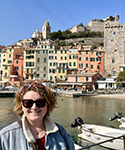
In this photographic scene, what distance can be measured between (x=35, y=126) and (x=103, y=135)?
Answer: 7567 millimetres

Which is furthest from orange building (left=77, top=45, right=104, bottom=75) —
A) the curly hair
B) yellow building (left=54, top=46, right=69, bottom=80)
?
the curly hair

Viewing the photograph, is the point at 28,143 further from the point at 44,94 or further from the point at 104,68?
the point at 104,68

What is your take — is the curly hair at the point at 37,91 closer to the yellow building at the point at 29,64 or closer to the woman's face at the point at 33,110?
the woman's face at the point at 33,110

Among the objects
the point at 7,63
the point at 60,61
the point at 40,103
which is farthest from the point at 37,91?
the point at 7,63

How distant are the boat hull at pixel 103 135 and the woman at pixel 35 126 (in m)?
7.12

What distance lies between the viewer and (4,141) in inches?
74.1

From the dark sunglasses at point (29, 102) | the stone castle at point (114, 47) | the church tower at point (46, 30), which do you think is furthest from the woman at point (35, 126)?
the church tower at point (46, 30)

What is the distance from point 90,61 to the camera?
50125mm

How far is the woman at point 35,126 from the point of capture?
1.97 m

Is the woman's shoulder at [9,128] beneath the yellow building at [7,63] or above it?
beneath

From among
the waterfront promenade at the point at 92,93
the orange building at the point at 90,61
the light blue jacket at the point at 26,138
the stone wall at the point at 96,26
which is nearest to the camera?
the light blue jacket at the point at 26,138

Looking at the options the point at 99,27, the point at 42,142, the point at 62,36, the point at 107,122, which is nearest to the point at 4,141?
the point at 42,142

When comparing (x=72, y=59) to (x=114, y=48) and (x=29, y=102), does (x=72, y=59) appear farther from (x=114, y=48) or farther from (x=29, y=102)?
(x=29, y=102)

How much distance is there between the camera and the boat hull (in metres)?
8.81
